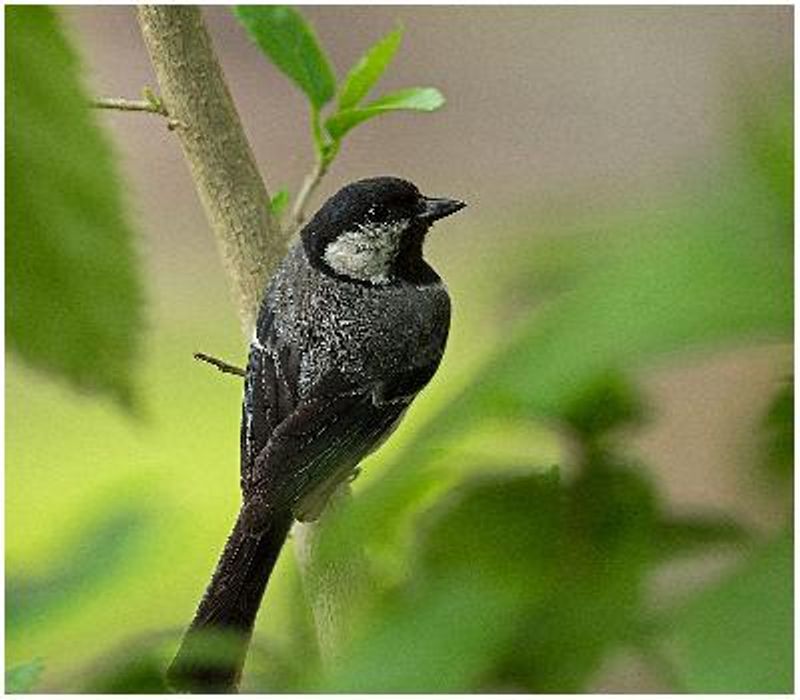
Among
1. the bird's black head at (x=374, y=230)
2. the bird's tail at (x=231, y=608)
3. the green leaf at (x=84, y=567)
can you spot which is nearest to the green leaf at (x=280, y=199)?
the bird's black head at (x=374, y=230)

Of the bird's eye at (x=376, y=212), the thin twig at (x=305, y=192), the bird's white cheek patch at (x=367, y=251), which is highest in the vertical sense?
the thin twig at (x=305, y=192)

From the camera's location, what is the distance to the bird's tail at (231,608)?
0.19 metres

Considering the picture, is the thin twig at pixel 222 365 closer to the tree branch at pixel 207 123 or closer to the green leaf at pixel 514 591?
the tree branch at pixel 207 123

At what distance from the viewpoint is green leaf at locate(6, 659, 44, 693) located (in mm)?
227

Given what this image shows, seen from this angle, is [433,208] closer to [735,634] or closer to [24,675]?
[24,675]

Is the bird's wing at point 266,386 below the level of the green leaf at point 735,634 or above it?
below

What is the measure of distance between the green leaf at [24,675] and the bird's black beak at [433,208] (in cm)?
24

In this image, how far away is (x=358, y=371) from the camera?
40 cm

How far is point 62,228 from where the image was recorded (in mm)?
198

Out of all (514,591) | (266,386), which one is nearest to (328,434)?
(266,386)

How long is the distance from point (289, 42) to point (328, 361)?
3.8 inches

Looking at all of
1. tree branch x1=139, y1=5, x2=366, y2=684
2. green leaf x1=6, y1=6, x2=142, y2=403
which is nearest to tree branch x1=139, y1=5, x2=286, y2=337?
tree branch x1=139, y1=5, x2=366, y2=684

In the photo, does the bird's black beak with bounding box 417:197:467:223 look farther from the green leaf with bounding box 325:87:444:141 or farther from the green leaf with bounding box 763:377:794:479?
the green leaf with bounding box 763:377:794:479

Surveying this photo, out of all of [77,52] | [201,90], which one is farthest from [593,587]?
[201,90]
